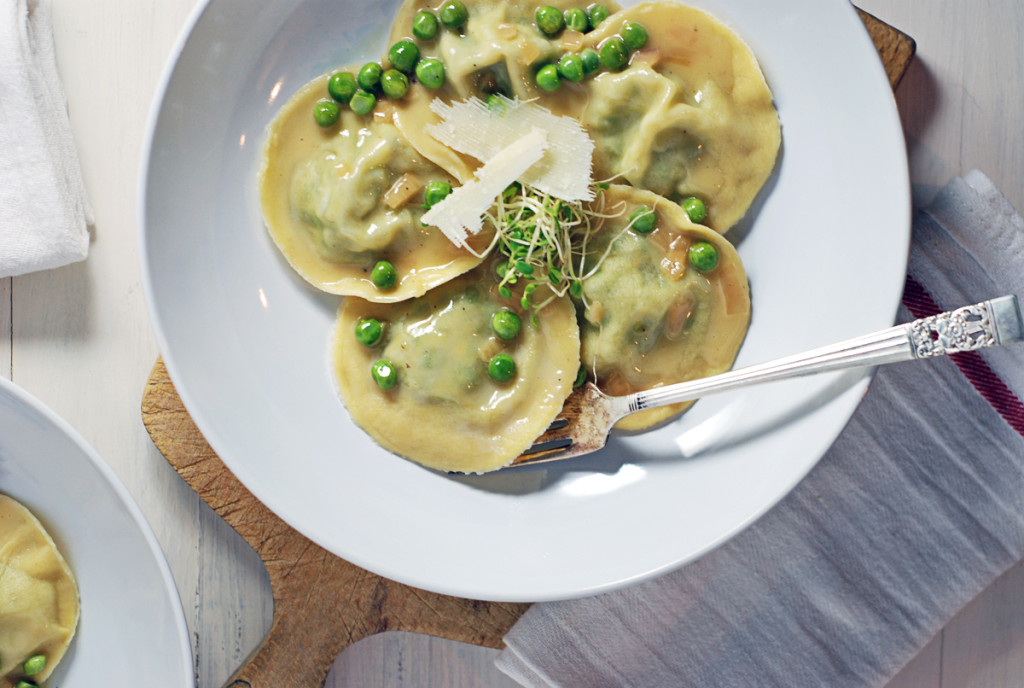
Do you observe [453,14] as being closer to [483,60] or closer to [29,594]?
[483,60]

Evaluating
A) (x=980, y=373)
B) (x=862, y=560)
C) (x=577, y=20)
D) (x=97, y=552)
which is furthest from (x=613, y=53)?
(x=97, y=552)

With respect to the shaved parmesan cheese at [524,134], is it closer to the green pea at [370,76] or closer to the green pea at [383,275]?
the green pea at [370,76]

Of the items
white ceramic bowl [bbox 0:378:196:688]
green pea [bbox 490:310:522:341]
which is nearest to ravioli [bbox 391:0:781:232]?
green pea [bbox 490:310:522:341]

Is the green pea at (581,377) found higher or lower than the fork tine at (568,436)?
higher

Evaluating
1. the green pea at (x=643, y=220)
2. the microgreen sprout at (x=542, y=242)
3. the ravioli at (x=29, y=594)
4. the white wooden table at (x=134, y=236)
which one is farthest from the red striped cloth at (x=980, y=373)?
the ravioli at (x=29, y=594)

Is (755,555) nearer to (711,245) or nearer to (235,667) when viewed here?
(711,245)

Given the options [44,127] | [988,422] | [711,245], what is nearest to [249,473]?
[44,127]

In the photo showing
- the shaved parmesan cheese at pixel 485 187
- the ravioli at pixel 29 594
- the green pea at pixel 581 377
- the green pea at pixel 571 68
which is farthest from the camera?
the ravioli at pixel 29 594
